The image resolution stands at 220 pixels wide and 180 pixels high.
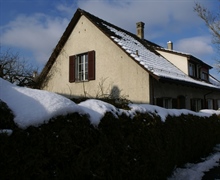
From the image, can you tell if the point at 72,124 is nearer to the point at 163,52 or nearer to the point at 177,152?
the point at 177,152

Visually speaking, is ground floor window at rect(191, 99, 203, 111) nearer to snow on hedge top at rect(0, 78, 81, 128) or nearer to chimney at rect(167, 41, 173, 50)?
chimney at rect(167, 41, 173, 50)

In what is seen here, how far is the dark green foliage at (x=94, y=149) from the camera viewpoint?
90.7 inches

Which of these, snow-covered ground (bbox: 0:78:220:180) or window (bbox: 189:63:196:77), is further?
window (bbox: 189:63:196:77)

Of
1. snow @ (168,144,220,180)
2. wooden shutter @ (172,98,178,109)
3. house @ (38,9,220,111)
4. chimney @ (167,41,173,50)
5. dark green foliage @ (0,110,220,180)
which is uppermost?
chimney @ (167,41,173,50)

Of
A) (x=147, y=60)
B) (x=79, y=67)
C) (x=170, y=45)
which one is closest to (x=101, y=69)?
(x=79, y=67)

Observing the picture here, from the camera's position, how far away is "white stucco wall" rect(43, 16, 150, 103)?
37.0 feet

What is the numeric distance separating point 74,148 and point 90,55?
10.7 metres

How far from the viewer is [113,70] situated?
1222cm

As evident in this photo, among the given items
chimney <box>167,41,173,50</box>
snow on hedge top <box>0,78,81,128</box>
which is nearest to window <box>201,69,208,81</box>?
chimney <box>167,41,173,50</box>

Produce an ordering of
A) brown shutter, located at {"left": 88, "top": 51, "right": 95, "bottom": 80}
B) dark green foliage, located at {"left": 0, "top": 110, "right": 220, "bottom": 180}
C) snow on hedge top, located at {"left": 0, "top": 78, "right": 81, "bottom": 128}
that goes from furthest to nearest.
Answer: brown shutter, located at {"left": 88, "top": 51, "right": 95, "bottom": 80}
snow on hedge top, located at {"left": 0, "top": 78, "right": 81, "bottom": 128}
dark green foliage, located at {"left": 0, "top": 110, "right": 220, "bottom": 180}

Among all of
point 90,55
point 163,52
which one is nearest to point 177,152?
point 90,55

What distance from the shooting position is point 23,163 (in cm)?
229

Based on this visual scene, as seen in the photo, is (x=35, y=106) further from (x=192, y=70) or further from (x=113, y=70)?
(x=192, y=70)

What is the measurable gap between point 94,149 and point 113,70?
368 inches
